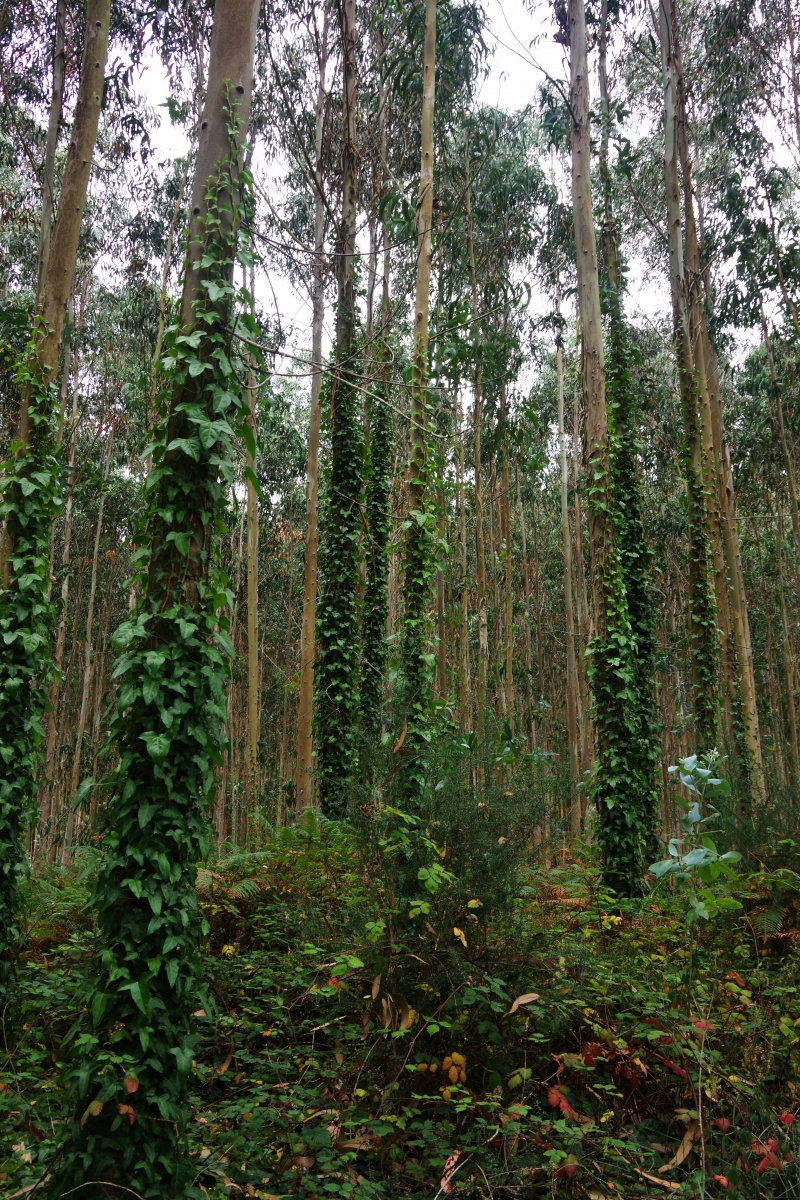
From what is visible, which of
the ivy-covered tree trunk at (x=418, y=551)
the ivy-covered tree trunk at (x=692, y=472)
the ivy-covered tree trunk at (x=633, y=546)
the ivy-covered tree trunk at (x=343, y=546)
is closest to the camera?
the ivy-covered tree trunk at (x=418, y=551)

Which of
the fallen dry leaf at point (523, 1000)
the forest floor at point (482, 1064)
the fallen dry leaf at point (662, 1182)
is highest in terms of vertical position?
the fallen dry leaf at point (523, 1000)

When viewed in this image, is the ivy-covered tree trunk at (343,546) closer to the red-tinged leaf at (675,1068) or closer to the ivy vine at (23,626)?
the ivy vine at (23,626)

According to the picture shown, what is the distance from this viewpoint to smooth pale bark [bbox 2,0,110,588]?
5414 mm

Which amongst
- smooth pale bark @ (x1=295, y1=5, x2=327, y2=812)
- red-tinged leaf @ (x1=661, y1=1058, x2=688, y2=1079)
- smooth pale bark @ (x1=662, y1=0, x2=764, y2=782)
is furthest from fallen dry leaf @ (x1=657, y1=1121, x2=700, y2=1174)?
smooth pale bark @ (x1=662, y1=0, x2=764, y2=782)

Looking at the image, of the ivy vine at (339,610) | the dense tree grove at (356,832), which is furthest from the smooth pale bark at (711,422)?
the ivy vine at (339,610)

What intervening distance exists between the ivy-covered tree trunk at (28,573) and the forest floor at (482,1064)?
1082 millimetres

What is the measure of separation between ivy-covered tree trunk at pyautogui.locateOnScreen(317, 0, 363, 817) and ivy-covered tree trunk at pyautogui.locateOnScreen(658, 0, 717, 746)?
4.12 meters

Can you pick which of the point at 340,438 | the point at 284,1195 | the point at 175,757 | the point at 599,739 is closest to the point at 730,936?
the point at 599,739

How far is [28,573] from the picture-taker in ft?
17.1

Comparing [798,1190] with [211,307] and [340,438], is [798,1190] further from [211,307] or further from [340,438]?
[340,438]

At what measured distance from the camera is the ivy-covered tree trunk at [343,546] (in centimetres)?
987

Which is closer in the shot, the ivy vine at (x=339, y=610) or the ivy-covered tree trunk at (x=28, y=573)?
the ivy-covered tree trunk at (x=28, y=573)

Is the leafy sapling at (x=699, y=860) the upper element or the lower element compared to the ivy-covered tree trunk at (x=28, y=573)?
lower

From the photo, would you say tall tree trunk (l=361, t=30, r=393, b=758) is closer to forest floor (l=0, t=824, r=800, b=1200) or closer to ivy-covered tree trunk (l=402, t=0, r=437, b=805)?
ivy-covered tree trunk (l=402, t=0, r=437, b=805)
